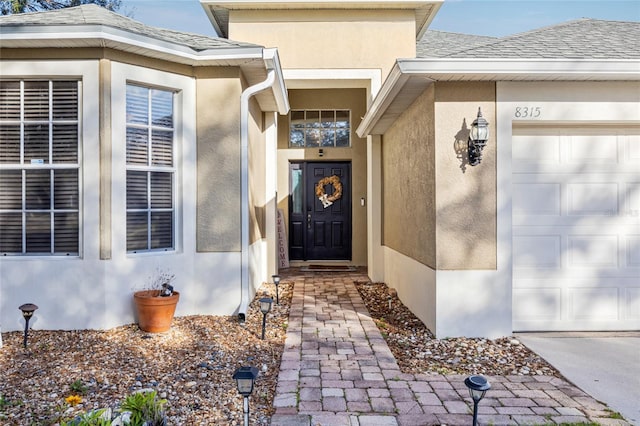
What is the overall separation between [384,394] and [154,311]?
2527mm

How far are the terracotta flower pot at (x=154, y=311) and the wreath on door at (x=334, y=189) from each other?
18.1 ft

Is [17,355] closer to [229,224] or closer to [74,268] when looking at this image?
[74,268]

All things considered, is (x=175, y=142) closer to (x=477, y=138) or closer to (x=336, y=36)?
(x=477, y=138)

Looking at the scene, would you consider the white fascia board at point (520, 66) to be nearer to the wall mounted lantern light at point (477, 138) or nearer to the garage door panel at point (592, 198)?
the wall mounted lantern light at point (477, 138)

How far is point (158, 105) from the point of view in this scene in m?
4.89

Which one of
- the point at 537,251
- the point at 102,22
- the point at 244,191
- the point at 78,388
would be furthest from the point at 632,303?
the point at 102,22

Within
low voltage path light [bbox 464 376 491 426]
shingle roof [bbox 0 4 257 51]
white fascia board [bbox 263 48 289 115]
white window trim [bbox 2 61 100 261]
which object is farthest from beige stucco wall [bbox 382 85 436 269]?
white window trim [bbox 2 61 100 261]

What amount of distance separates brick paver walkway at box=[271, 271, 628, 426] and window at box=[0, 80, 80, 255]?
2.76 meters

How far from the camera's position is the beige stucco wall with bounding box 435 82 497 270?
4.33m

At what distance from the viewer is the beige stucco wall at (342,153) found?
945cm

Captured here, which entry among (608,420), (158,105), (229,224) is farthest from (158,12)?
(608,420)

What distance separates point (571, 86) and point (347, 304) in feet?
12.1

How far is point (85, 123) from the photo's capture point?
176 inches

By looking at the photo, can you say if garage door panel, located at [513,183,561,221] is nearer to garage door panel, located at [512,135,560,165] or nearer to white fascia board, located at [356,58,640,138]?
garage door panel, located at [512,135,560,165]
